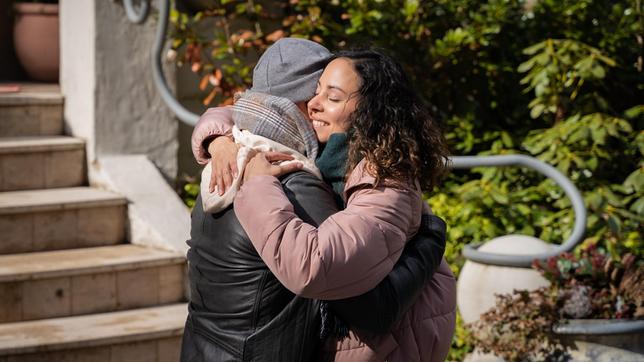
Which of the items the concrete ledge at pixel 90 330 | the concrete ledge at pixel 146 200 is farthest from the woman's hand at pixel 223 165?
the concrete ledge at pixel 146 200

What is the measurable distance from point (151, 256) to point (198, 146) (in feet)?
7.18

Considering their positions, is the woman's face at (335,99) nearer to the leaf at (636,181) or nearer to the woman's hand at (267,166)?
the woman's hand at (267,166)

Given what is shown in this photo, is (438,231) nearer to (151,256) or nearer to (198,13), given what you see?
(151,256)

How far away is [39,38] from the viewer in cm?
677

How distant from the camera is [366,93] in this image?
8.04ft

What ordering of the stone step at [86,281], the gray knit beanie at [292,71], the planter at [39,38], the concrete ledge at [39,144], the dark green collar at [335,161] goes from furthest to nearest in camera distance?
1. the planter at [39,38]
2. the concrete ledge at [39,144]
3. the stone step at [86,281]
4. the gray knit beanie at [292,71]
5. the dark green collar at [335,161]

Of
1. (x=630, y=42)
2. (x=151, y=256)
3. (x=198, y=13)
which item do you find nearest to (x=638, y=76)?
(x=630, y=42)

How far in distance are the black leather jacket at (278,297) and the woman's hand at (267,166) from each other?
23 mm

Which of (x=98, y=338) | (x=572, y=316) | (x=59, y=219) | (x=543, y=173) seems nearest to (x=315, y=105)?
(x=98, y=338)

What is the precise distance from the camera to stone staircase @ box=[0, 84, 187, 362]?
4445mm

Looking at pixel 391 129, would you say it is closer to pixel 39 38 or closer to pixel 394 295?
pixel 394 295

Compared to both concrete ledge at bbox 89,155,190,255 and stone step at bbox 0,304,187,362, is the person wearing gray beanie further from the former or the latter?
concrete ledge at bbox 89,155,190,255

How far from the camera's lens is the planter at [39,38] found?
675 cm

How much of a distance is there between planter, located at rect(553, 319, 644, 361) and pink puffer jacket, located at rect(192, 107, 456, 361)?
204cm
